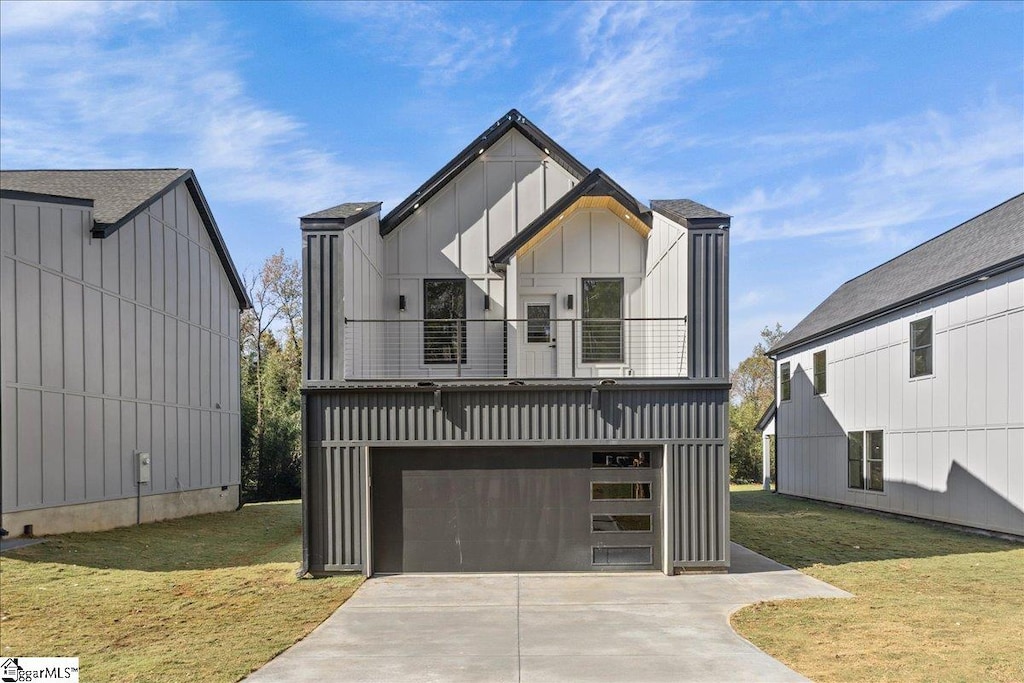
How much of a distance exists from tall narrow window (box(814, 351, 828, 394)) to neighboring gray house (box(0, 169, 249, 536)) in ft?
64.7

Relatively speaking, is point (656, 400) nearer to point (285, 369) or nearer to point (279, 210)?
point (285, 369)

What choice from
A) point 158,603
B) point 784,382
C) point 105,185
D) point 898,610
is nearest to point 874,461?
point 784,382

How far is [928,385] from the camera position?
18.3 metres

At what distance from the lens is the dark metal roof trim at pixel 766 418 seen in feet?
99.1

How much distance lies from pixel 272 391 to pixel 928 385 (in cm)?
2493

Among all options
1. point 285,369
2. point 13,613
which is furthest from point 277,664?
point 285,369

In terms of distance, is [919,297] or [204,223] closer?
→ [919,297]

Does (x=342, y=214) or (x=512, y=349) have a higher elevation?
(x=342, y=214)

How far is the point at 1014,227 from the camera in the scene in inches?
666

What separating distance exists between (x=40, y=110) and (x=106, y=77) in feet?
14.3

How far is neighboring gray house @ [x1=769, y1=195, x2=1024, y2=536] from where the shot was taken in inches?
615

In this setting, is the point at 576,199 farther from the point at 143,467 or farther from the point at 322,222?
the point at 143,467

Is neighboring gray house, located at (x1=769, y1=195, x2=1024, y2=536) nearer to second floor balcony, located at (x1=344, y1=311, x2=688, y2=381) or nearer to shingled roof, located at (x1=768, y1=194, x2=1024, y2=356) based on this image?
shingled roof, located at (x1=768, y1=194, x2=1024, y2=356)

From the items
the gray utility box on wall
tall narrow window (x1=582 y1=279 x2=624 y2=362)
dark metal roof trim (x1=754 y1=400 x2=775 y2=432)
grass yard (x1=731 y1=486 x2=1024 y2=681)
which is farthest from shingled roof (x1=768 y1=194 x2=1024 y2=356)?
the gray utility box on wall
